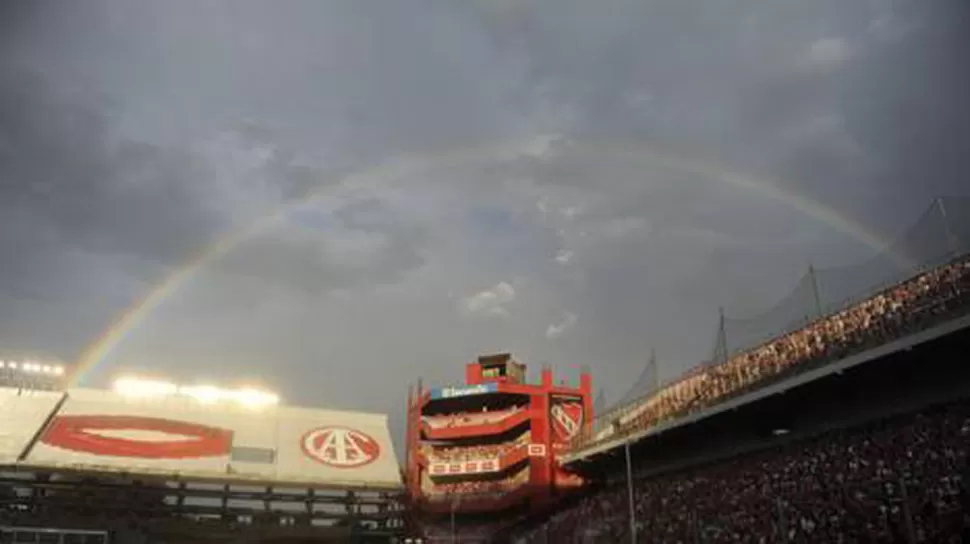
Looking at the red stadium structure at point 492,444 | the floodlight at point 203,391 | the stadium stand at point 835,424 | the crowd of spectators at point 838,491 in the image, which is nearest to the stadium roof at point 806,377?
the stadium stand at point 835,424

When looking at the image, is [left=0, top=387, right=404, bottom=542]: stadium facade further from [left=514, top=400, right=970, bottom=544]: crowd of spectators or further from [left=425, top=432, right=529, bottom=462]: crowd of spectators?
[left=425, top=432, right=529, bottom=462]: crowd of spectators

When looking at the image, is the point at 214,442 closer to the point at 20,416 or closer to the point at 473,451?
the point at 20,416

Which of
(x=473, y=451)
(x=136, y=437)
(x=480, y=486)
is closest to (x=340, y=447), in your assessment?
(x=136, y=437)

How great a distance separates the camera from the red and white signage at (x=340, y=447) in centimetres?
3831

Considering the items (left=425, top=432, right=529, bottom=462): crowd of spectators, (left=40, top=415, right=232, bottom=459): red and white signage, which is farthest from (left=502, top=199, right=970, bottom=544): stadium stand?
(left=425, top=432, right=529, bottom=462): crowd of spectators

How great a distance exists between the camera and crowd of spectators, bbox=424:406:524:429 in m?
63.7

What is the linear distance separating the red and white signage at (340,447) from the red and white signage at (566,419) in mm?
24612

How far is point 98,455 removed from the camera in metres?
34.2

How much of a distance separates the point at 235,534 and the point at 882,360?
26.3 m

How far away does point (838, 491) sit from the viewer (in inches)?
984

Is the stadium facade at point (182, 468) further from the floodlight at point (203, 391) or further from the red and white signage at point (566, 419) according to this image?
the red and white signage at point (566, 419)

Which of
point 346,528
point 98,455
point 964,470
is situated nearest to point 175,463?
point 98,455

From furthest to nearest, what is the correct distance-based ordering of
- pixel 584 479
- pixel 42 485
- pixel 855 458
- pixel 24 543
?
pixel 584 479, pixel 42 485, pixel 855 458, pixel 24 543

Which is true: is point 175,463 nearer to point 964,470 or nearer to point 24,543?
point 24,543
